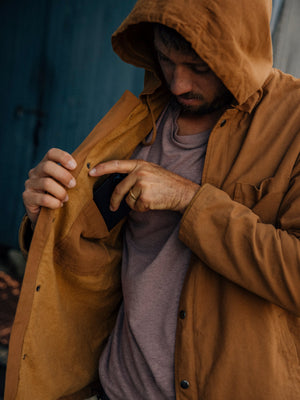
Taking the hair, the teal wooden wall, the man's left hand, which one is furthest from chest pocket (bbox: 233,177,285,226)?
the teal wooden wall

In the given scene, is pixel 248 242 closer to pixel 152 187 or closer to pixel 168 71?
pixel 152 187

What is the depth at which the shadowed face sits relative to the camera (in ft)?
4.50

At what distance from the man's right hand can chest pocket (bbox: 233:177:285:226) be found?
589mm

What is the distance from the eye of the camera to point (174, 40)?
135 centimetres

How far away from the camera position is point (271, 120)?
1286 mm

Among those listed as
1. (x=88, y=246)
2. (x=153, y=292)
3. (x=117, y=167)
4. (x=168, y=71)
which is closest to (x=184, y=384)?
(x=153, y=292)

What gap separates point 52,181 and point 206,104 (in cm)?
67

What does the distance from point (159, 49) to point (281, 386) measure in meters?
1.26

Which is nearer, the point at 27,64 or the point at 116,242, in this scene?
the point at 116,242

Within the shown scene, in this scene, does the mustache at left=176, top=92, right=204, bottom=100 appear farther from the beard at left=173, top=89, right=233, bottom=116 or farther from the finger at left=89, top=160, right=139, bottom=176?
the finger at left=89, top=160, right=139, bottom=176

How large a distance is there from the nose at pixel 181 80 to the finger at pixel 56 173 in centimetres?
53

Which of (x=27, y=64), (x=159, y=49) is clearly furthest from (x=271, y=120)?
(x=27, y=64)

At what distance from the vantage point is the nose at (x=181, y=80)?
4.58 feet

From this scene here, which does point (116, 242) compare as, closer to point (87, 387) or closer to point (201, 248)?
point (201, 248)
